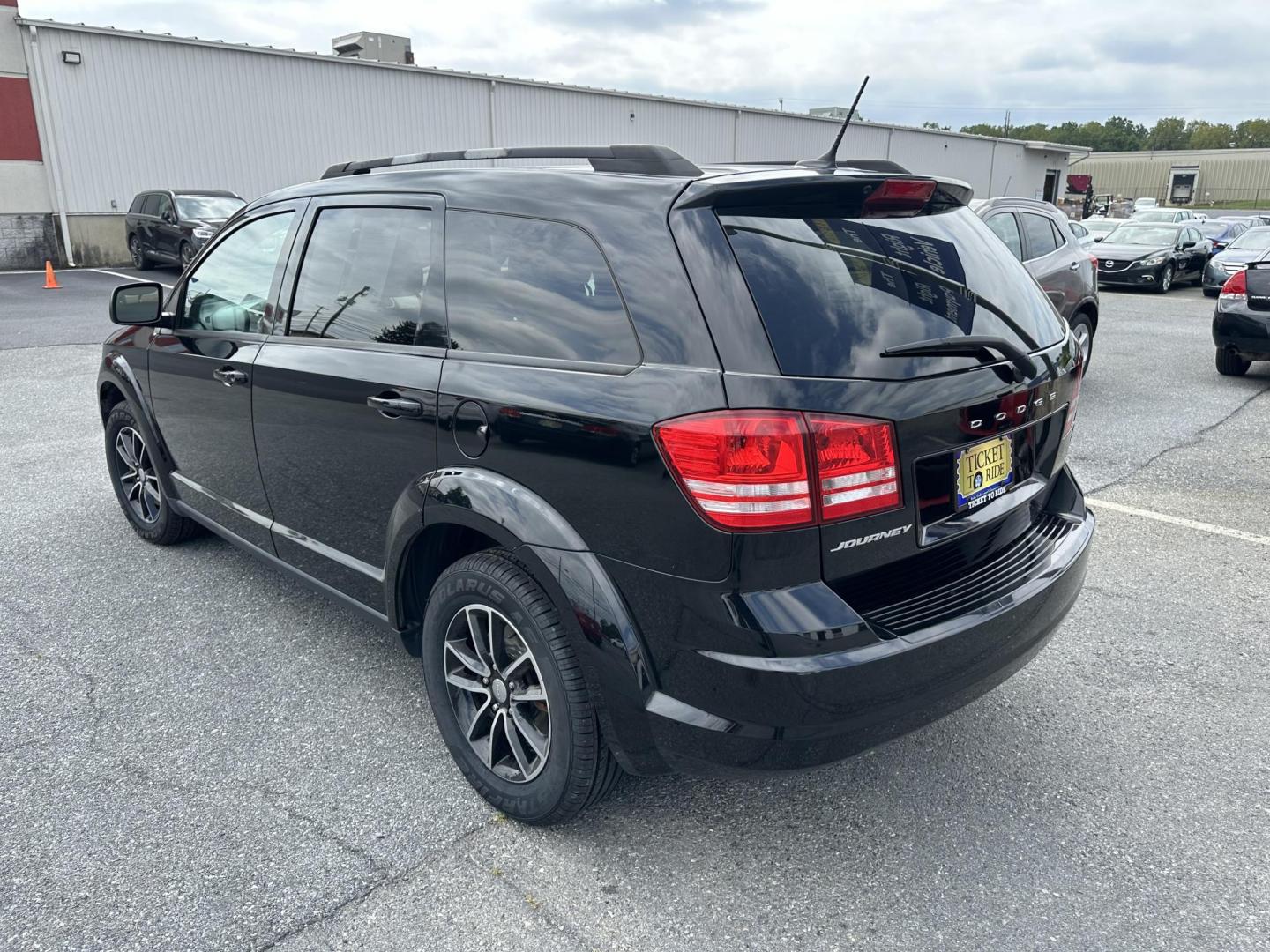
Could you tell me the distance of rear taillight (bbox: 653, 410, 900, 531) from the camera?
2.06 m

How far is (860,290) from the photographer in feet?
7.62

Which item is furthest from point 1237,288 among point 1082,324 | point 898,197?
point 898,197

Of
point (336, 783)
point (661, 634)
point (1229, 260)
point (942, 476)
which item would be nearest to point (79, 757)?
point (336, 783)

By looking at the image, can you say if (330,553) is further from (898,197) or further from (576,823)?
(898,197)

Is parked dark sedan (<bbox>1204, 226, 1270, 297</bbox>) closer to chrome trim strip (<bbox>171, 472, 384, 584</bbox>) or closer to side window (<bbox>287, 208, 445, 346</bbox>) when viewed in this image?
side window (<bbox>287, 208, 445, 346</bbox>)

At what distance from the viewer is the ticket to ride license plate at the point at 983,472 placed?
2.38 meters

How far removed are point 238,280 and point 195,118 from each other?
21447mm

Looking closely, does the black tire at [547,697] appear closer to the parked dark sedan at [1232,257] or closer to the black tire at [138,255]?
the parked dark sedan at [1232,257]

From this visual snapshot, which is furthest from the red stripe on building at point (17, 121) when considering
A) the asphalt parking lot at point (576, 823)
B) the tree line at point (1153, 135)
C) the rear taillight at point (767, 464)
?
the tree line at point (1153, 135)

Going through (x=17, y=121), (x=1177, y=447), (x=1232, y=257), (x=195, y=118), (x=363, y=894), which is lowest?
(x=1177, y=447)

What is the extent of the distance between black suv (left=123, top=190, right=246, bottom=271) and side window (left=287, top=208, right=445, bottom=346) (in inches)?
617

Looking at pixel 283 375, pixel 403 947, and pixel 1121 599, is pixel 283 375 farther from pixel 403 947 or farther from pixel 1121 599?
pixel 1121 599

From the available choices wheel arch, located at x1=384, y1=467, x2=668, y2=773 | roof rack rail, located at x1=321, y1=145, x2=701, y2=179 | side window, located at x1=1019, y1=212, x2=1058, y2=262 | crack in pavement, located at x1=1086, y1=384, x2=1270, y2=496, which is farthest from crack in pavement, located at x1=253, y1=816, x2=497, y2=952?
side window, located at x1=1019, y1=212, x2=1058, y2=262

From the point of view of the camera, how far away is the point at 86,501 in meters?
5.44
